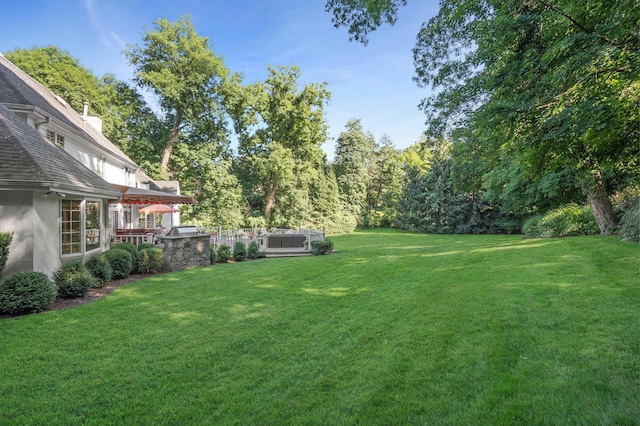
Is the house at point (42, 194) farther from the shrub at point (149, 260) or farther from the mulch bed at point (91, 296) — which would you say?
the shrub at point (149, 260)

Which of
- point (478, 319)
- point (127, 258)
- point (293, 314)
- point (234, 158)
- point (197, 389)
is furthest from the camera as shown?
point (234, 158)

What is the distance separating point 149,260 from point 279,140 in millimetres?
23004

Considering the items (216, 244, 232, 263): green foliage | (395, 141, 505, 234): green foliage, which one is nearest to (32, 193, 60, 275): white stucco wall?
(216, 244, 232, 263): green foliage

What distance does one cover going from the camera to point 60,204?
8422mm

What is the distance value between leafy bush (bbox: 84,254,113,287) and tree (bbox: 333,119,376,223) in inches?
1219

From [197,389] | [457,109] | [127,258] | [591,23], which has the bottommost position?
[197,389]

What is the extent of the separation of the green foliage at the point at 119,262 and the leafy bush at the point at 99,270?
0.68 m

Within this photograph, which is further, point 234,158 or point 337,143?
point 337,143

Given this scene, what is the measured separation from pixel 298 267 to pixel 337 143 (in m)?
31.9

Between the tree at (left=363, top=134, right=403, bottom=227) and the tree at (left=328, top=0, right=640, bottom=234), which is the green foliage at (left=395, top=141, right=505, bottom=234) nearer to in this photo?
the tree at (left=363, top=134, right=403, bottom=227)

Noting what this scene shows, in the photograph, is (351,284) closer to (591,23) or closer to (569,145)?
(569,145)

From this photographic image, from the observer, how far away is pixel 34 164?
752 centimetres

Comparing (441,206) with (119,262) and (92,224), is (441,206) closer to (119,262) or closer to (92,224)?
(119,262)

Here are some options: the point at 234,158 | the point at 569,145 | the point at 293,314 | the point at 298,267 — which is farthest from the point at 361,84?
the point at 234,158
